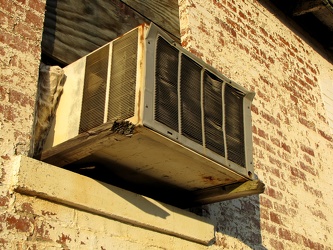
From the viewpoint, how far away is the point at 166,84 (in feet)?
10.5

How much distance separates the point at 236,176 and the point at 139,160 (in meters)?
0.70

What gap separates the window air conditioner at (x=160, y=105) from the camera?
305 centimetres

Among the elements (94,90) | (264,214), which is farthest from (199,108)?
(264,214)

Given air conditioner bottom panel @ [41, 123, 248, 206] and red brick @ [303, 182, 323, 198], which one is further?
red brick @ [303, 182, 323, 198]

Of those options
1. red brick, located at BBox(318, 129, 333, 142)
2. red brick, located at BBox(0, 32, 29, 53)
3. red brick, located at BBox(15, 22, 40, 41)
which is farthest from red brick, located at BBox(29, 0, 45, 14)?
red brick, located at BBox(318, 129, 333, 142)

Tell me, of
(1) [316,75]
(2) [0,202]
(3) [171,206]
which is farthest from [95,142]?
(1) [316,75]

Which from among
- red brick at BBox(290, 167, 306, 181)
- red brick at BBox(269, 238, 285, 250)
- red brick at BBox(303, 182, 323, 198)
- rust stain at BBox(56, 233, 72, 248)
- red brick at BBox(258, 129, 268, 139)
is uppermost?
red brick at BBox(258, 129, 268, 139)

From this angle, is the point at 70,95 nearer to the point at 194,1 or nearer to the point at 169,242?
the point at 169,242

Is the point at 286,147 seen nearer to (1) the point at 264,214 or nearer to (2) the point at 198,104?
(1) the point at 264,214

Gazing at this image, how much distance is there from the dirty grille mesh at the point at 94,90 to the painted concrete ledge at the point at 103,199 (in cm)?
Result: 32

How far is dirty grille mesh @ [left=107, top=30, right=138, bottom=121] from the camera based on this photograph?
3.02 meters

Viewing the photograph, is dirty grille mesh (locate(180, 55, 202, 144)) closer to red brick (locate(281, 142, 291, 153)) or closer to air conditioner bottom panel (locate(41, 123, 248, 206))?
air conditioner bottom panel (locate(41, 123, 248, 206))

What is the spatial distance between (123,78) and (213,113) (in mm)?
673

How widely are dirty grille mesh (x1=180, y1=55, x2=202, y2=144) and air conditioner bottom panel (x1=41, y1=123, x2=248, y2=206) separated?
133 millimetres
